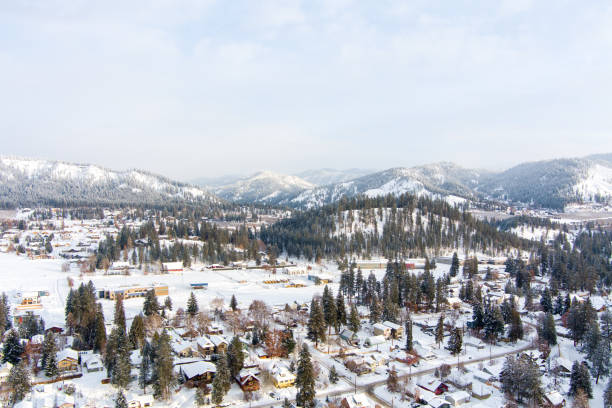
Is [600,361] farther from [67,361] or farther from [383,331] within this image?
[67,361]

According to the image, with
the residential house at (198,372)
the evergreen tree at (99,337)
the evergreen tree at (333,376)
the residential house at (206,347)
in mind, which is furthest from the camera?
the residential house at (206,347)

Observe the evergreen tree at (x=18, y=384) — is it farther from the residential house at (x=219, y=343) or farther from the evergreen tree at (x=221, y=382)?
the residential house at (x=219, y=343)

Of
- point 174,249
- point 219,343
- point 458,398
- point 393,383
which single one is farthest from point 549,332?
point 174,249

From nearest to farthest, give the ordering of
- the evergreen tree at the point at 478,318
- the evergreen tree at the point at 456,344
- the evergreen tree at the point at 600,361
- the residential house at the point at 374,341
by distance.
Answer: the evergreen tree at the point at 600,361, the evergreen tree at the point at 456,344, the residential house at the point at 374,341, the evergreen tree at the point at 478,318

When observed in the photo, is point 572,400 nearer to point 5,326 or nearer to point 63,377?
point 63,377

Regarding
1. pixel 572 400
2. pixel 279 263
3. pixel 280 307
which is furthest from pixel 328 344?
pixel 279 263

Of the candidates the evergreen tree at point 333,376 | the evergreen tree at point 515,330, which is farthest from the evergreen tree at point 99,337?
the evergreen tree at point 515,330

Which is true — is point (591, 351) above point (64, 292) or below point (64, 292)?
below
